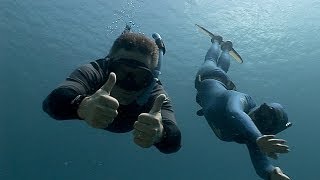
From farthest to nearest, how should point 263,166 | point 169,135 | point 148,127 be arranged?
1. point 263,166
2. point 169,135
3. point 148,127

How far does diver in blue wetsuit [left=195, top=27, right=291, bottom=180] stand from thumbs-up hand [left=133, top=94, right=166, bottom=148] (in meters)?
2.21

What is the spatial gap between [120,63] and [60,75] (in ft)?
124

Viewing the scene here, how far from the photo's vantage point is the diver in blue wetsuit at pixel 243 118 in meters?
5.59

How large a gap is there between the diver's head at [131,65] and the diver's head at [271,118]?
3047 millimetres

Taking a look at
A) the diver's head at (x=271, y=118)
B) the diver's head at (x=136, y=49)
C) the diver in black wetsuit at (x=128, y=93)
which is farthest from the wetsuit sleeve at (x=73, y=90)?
the diver's head at (x=271, y=118)

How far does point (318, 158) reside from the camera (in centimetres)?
6656

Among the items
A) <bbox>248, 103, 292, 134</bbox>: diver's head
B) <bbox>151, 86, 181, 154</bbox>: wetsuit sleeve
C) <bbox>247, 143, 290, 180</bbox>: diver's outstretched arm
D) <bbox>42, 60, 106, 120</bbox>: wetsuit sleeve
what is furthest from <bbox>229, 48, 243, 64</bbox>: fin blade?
<bbox>42, 60, 106, 120</bbox>: wetsuit sleeve

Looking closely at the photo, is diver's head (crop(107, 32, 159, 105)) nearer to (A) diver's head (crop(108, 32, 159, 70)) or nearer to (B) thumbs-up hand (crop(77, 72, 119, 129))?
(A) diver's head (crop(108, 32, 159, 70))

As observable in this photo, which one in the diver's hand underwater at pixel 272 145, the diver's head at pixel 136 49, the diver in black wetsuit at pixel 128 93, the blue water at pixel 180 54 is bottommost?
the blue water at pixel 180 54

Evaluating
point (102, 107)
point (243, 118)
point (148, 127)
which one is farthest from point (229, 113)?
point (102, 107)

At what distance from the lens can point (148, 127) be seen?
12.2 ft

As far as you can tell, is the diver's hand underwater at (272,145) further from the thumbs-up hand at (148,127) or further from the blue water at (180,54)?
the blue water at (180,54)

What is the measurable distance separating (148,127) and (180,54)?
26959 millimetres

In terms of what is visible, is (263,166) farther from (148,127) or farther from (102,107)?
(102,107)
